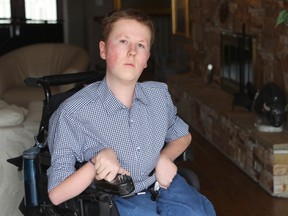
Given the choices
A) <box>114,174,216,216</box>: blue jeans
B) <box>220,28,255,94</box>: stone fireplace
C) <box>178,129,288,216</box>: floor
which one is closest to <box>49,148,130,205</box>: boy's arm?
<box>114,174,216,216</box>: blue jeans

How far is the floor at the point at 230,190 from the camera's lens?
3.51 metres

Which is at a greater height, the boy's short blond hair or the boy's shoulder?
the boy's short blond hair

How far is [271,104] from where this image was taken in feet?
12.9

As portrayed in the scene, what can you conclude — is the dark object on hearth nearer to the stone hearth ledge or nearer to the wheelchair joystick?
the stone hearth ledge

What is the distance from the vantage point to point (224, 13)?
5.56 meters

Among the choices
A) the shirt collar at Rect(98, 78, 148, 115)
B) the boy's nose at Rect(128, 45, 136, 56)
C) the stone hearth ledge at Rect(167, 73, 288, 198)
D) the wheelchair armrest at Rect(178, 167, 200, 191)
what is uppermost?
the boy's nose at Rect(128, 45, 136, 56)

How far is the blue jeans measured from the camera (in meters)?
1.85

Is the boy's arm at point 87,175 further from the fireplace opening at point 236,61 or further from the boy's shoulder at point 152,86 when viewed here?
the fireplace opening at point 236,61

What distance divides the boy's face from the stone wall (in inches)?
94.7

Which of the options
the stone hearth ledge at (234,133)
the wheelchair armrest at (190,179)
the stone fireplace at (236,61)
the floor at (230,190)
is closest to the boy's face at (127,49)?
the wheelchair armrest at (190,179)

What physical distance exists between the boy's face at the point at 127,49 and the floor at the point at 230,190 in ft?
6.02

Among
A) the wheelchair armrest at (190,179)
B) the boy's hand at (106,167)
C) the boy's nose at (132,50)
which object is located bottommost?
the wheelchair armrest at (190,179)

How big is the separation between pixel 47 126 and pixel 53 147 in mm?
315

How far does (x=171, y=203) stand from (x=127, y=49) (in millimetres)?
503
